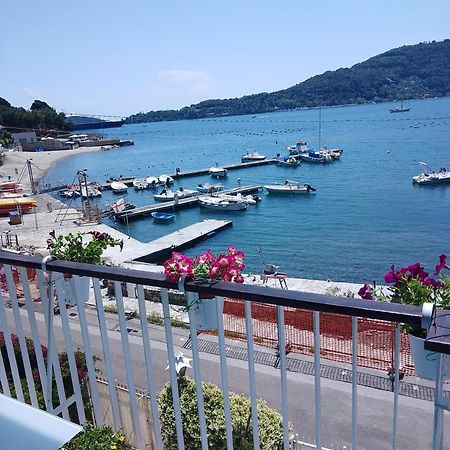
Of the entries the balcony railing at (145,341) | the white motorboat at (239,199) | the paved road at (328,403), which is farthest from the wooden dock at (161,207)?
the balcony railing at (145,341)

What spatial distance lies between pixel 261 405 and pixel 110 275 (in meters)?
2.81

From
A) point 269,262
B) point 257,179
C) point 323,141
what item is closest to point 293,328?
point 269,262

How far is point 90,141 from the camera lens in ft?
336

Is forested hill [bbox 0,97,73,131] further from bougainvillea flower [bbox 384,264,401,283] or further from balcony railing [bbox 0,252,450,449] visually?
bougainvillea flower [bbox 384,264,401,283]

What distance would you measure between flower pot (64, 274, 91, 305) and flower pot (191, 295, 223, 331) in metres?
0.67

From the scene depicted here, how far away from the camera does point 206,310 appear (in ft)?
5.96

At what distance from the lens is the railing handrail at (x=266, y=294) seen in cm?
137

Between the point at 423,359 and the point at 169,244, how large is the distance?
949 inches

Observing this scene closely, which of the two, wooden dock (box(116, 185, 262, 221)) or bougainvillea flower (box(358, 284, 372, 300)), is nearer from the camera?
bougainvillea flower (box(358, 284, 372, 300))

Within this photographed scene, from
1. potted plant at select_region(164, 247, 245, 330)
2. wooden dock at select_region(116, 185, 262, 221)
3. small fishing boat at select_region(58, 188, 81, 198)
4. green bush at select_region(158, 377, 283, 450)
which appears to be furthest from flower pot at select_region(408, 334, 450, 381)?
small fishing boat at select_region(58, 188, 81, 198)

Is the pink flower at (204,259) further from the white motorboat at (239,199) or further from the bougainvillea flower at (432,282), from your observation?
the white motorboat at (239,199)

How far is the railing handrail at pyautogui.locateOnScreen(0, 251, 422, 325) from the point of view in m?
1.37

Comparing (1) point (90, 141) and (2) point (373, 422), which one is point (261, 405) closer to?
(2) point (373, 422)

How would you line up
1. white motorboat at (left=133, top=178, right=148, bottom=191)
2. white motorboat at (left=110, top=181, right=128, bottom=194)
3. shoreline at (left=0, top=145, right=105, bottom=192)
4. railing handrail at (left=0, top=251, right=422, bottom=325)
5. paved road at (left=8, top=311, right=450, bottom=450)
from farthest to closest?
1. shoreline at (left=0, top=145, right=105, bottom=192)
2. white motorboat at (left=133, top=178, right=148, bottom=191)
3. white motorboat at (left=110, top=181, right=128, bottom=194)
4. paved road at (left=8, top=311, right=450, bottom=450)
5. railing handrail at (left=0, top=251, right=422, bottom=325)
